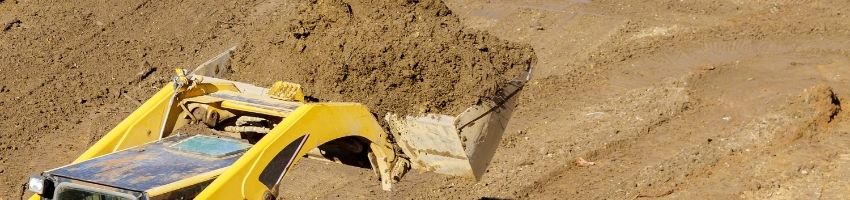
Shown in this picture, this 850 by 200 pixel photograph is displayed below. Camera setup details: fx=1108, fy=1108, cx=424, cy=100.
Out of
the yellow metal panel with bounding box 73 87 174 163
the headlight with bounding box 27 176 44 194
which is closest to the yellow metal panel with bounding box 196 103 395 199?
the headlight with bounding box 27 176 44 194

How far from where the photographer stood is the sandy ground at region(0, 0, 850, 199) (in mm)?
9688

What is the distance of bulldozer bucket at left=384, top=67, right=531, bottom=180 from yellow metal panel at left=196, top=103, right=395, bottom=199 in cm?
18

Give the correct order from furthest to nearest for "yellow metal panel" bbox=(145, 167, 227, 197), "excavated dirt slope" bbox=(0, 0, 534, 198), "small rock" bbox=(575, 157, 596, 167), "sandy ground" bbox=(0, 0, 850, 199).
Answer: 1. "small rock" bbox=(575, 157, 596, 167)
2. "sandy ground" bbox=(0, 0, 850, 199)
3. "excavated dirt slope" bbox=(0, 0, 534, 198)
4. "yellow metal panel" bbox=(145, 167, 227, 197)

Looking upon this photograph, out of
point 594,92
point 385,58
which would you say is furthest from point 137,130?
point 594,92

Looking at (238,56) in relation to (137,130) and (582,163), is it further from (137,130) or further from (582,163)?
(582,163)

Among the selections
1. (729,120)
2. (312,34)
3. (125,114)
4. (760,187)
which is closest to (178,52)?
(125,114)

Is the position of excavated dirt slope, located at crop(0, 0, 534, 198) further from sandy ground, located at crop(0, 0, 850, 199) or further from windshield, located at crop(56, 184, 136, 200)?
windshield, located at crop(56, 184, 136, 200)

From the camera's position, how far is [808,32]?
13.4 metres

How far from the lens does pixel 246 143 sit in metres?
7.03

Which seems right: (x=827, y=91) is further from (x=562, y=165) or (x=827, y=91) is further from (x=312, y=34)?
(x=312, y=34)

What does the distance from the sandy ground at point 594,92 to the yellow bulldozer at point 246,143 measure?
5.97 ft

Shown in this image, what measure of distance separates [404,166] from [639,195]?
8.26 feet

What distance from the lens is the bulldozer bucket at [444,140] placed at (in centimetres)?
761

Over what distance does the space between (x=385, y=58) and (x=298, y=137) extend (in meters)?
1.61
